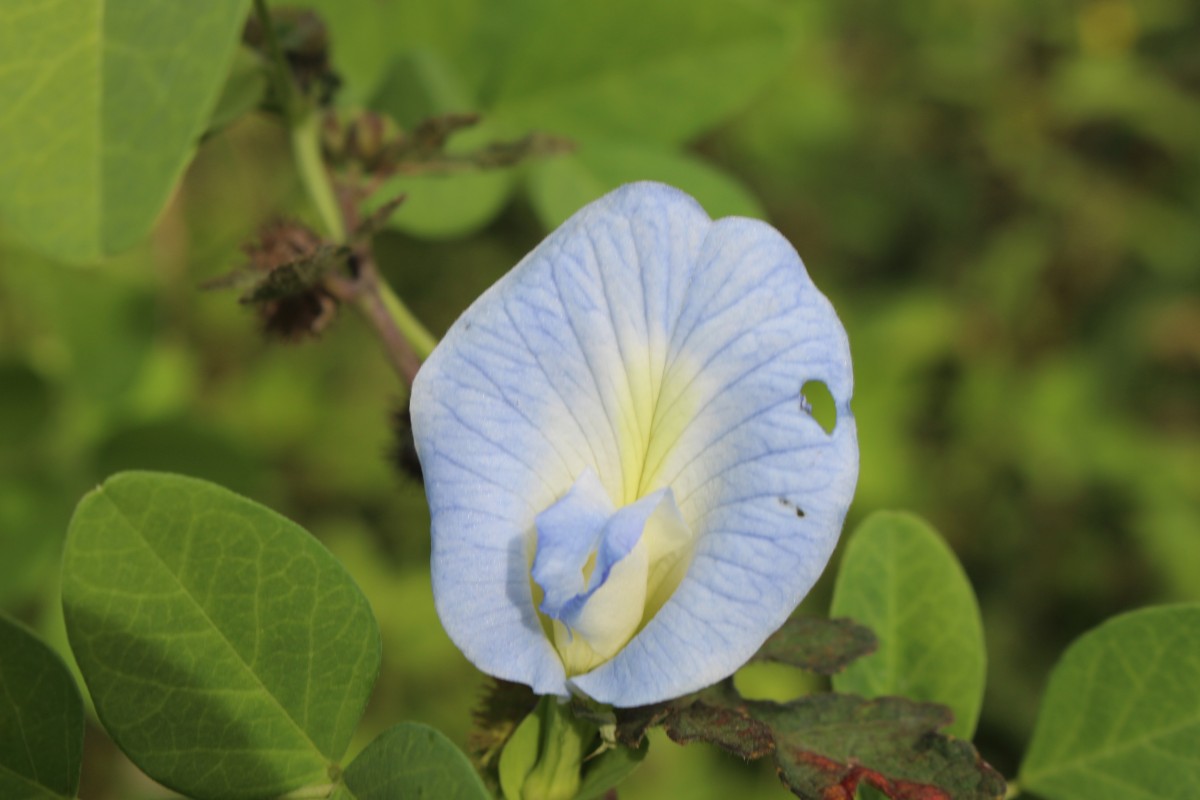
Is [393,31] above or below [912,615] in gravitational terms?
above

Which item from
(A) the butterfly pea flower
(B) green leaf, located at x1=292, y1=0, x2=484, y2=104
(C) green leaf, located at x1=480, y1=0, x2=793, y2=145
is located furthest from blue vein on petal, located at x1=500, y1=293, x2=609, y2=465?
(B) green leaf, located at x1=292, y1=0, x2=484, y2=104

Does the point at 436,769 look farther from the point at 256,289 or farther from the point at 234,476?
the point at 234,476

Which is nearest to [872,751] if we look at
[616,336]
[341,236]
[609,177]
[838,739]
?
[838,739]

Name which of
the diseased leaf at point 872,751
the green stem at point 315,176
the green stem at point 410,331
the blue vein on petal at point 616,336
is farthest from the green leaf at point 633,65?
the diseased leaf at point 872,751

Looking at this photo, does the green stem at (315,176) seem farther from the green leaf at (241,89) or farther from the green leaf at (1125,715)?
the green leaf at (1125,715)

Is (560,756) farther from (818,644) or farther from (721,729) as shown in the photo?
(818,644)

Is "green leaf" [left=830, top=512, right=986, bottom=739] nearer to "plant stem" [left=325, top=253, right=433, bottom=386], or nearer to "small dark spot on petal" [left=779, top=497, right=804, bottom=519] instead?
"small dark spot on petal" [left=779, top=497, right=804, bottom=519]
